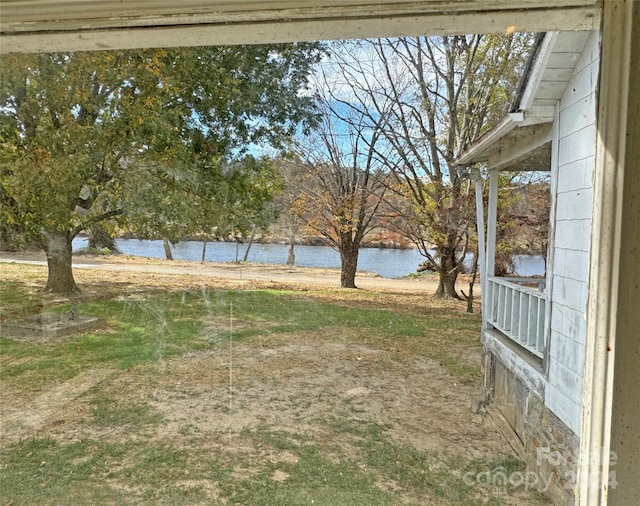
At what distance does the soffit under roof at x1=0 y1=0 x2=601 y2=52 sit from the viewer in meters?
0.44

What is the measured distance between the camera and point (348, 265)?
1882mm

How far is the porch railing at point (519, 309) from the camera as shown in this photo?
1414mm

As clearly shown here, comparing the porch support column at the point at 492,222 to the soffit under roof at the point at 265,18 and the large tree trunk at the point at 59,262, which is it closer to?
the soffit under roof at the point at 265,18

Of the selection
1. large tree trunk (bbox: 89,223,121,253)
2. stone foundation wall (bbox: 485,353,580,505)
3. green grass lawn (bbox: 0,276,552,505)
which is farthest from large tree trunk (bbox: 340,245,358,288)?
large tree trunk (bbox: 89,223,121,253)

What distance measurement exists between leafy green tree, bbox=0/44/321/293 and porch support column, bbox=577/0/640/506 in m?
0.80

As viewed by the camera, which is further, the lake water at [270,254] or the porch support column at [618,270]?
the lake water at [270,254]

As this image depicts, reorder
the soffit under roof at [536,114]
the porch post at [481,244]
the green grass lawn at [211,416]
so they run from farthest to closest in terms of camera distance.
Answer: the porch post at [481,244], the green grass lawn at [211,416], the soffit under roof at [536,114]

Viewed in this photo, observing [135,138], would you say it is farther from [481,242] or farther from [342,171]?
[481,242]

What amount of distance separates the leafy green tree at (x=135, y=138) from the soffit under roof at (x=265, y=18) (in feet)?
2.14

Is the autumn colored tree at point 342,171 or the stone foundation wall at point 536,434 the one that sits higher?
the autumn colored tree at point 342,171

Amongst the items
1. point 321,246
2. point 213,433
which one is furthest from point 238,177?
point 213,433

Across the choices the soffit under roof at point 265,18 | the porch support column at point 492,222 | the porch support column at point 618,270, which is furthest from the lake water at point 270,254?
the soffit under roof at point 265,18

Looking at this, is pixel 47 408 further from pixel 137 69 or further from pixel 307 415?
pixel 137 69

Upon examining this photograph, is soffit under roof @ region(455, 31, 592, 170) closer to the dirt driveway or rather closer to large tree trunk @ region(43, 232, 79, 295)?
the dirt driveway
